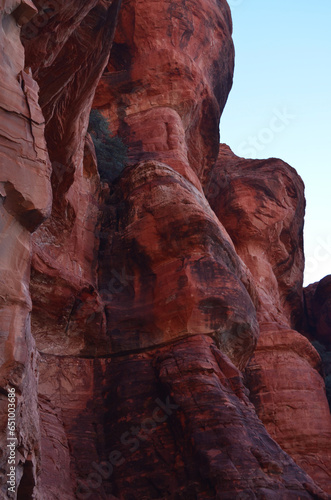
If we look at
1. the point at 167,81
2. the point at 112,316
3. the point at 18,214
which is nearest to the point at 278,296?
the point at 167,81

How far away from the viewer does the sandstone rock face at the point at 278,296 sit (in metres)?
15.6

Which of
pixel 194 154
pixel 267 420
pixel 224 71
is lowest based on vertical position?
pixel 267 420

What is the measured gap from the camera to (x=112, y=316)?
35.7 feet

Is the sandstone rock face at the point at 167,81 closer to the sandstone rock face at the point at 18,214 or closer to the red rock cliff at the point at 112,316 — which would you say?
the red rock cliff at the point at 112,316

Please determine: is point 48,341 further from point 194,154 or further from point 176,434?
point 194,154

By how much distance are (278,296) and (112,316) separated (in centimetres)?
1170

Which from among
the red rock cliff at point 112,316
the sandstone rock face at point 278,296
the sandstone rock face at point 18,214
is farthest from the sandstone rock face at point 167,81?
the sandstone rock face at point 18,214

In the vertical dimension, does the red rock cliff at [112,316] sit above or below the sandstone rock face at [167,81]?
below

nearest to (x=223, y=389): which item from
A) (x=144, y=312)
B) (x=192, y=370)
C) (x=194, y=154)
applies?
(x=192, y=370)

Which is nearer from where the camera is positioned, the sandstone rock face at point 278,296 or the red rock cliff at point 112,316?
the red rock cliff at point 112,316

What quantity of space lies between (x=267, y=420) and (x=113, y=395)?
7173mm

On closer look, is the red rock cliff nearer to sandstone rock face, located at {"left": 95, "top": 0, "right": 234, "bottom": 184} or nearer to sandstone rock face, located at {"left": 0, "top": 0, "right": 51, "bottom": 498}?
sandstone rock face, located at {"left": 0, "top": 0, "right": 51, "bottom": 498}

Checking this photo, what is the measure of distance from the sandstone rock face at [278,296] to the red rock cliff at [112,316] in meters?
0.11

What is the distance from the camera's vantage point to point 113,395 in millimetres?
9875
